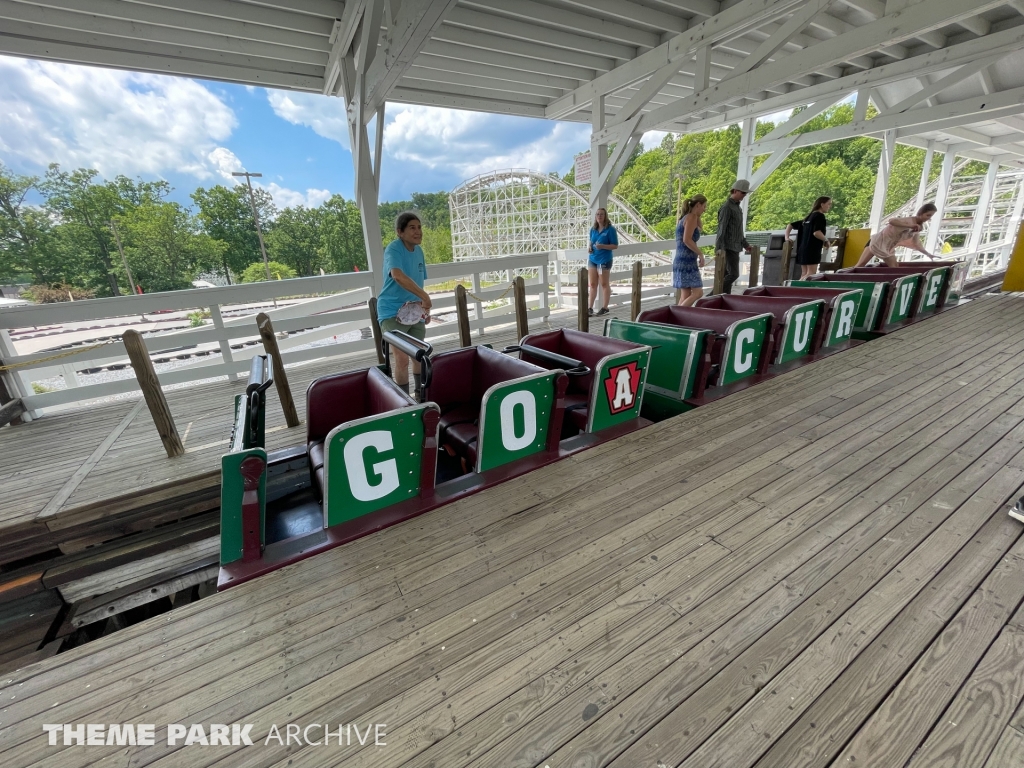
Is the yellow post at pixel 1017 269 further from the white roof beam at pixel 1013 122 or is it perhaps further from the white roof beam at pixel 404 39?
the white roof beam at pixel 404 39

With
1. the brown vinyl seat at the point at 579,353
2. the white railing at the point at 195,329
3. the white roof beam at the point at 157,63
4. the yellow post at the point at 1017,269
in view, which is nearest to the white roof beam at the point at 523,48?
the white roof beam at the point at 157,63

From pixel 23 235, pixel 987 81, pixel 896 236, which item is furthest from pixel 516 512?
pixel 23 235

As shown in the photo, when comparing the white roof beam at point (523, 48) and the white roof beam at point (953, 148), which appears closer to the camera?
the white roof beam at point (523, 48)

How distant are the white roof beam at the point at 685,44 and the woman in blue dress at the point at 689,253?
1.82 m

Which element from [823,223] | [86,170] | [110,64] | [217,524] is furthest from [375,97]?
[86,170]

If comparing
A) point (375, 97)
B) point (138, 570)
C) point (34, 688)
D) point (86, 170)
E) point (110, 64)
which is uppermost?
point (86, 170)

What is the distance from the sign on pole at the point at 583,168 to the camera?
21.6 feet

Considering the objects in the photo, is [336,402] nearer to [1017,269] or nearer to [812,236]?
[812,236]

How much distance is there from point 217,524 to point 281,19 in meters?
4.31

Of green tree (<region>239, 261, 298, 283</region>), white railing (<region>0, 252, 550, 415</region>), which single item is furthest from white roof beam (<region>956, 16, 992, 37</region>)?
green tree (<region>239, 261, 298, 283</region>)

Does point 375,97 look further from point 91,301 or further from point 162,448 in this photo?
point 162,448

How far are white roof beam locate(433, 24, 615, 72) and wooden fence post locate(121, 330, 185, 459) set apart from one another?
4.07 meters

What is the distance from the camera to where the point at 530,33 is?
461cm

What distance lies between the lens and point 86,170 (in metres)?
22.2
